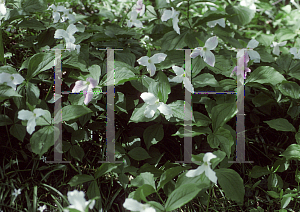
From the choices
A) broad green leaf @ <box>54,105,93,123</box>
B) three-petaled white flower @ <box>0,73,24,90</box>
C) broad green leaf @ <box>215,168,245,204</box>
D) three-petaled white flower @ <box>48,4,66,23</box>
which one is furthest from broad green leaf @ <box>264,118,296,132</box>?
three-petaled white flower @ <box>48,4,66,23</box>

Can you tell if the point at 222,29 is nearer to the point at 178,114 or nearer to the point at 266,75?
the point at 266,75

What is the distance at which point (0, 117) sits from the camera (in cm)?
123

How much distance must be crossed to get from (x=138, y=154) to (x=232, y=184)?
0.43 meters

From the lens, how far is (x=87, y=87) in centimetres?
117

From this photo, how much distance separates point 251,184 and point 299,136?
1.05 ft

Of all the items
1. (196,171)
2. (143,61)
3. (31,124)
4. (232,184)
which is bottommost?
(232,184)

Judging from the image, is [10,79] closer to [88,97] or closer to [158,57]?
[88,97]

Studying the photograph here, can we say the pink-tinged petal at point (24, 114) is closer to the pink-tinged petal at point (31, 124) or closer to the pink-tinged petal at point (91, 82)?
the pink-tinged petal at point (31, 124)

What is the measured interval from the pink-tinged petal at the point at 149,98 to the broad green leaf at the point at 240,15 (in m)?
0.97

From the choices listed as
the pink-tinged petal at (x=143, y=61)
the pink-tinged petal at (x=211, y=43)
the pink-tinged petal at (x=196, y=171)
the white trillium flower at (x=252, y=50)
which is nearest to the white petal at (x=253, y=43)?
the white trillium flower at (x=252, y=50)

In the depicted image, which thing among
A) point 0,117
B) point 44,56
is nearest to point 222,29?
point 44,56

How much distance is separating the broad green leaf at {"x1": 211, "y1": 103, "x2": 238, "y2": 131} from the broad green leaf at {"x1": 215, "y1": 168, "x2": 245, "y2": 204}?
0.64 ft

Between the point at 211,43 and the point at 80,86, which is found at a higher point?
the point at 211,43

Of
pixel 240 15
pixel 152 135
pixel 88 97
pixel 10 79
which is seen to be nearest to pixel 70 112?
pixel 88 97
